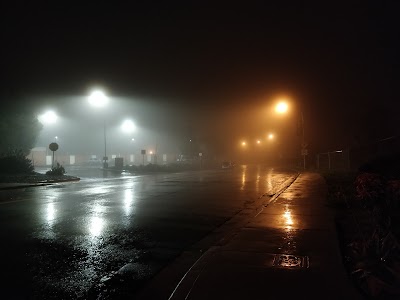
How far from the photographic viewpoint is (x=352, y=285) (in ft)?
16.9

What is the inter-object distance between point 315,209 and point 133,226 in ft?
19.7

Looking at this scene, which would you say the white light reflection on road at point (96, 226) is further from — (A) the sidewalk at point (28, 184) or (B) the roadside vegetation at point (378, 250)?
(A) the sidewalk at point (28, 184)

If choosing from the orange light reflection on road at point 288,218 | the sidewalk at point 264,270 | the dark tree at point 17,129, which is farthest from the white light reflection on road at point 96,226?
the dark tree at point 17,129

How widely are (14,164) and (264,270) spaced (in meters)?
32.6

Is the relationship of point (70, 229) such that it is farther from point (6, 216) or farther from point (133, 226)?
point (6, 216)

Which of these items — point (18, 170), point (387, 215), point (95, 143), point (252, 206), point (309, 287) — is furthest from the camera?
point (95, 143)

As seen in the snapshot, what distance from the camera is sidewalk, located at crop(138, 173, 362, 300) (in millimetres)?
4941

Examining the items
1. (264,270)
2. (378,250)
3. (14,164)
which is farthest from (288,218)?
(14,164)

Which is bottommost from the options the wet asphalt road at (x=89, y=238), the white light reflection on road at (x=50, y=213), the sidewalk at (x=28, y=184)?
the wet asphalt road at (x=89, y=238)

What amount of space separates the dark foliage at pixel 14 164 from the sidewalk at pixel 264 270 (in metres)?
29.5

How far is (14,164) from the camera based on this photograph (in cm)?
3341

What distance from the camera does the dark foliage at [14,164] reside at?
108 ft

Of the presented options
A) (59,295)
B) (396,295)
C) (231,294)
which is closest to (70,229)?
(59,295)

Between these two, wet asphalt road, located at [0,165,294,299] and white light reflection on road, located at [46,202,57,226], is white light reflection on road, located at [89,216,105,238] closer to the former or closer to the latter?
wet asphalt road, located at [0,165,294,299]
